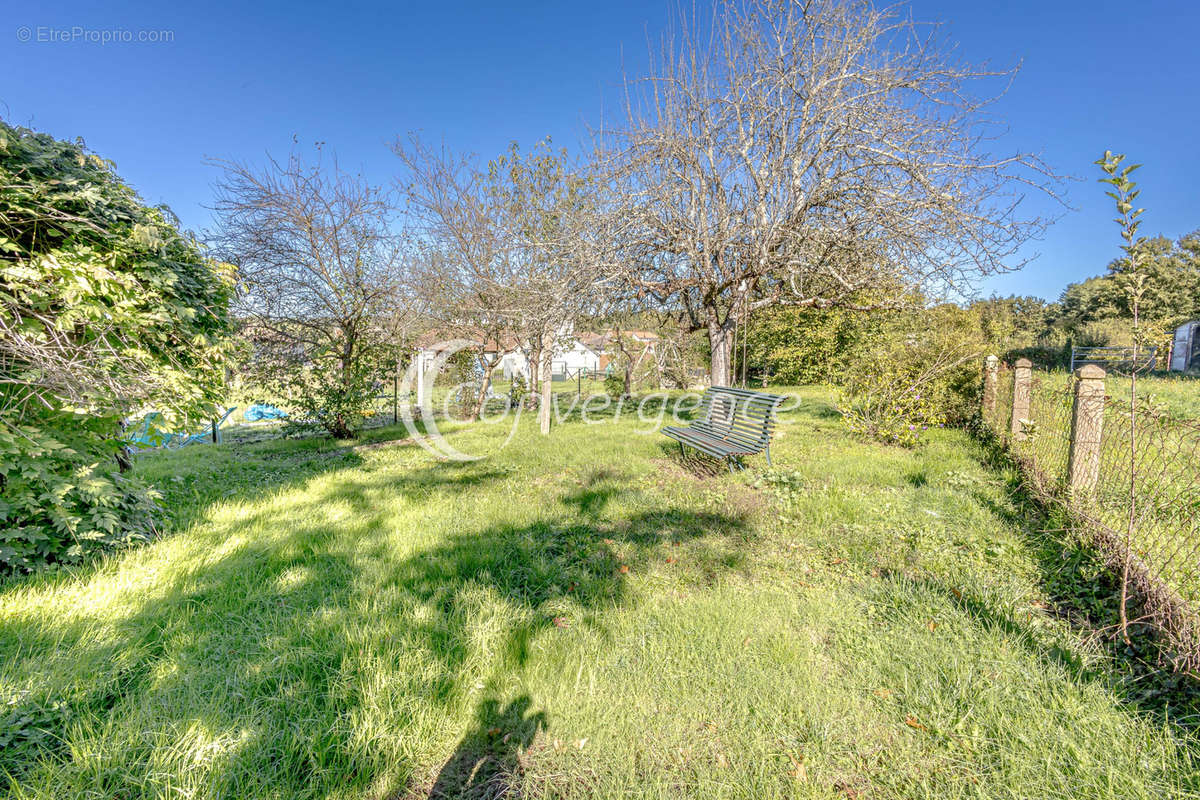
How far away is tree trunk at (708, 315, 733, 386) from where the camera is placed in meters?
7.68

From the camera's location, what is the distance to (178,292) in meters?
3.62

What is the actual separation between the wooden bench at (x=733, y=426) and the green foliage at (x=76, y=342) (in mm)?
5046

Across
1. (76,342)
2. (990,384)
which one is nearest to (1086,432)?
(990,384)

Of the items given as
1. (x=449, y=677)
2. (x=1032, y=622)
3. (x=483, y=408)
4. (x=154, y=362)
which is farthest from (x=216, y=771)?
(x=483, y=408)

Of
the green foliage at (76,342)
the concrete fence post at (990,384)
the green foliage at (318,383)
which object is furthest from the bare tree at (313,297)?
the concrete fence post at (990,384)

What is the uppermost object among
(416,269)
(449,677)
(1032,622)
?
(416,269)

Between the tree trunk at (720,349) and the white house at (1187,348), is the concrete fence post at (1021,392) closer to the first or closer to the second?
the tree trunk at (720,349)

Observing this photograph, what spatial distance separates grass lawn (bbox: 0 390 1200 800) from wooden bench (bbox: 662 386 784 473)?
3.95 feet

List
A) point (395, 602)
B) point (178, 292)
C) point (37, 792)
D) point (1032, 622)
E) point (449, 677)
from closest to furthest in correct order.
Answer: point (37, 792)
point (449, 677)
point (1032, 622)
point (395, 602)
point (178, 292)

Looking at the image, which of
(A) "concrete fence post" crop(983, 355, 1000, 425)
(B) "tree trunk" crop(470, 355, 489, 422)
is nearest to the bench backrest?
(A) "concrete fence post" crop(983, 355, 1000, 425)

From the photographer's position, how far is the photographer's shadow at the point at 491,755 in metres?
1.68

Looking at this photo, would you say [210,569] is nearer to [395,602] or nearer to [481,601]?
[395,602]

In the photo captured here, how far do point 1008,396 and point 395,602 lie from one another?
758 centimetres

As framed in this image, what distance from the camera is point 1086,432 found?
140 inches
